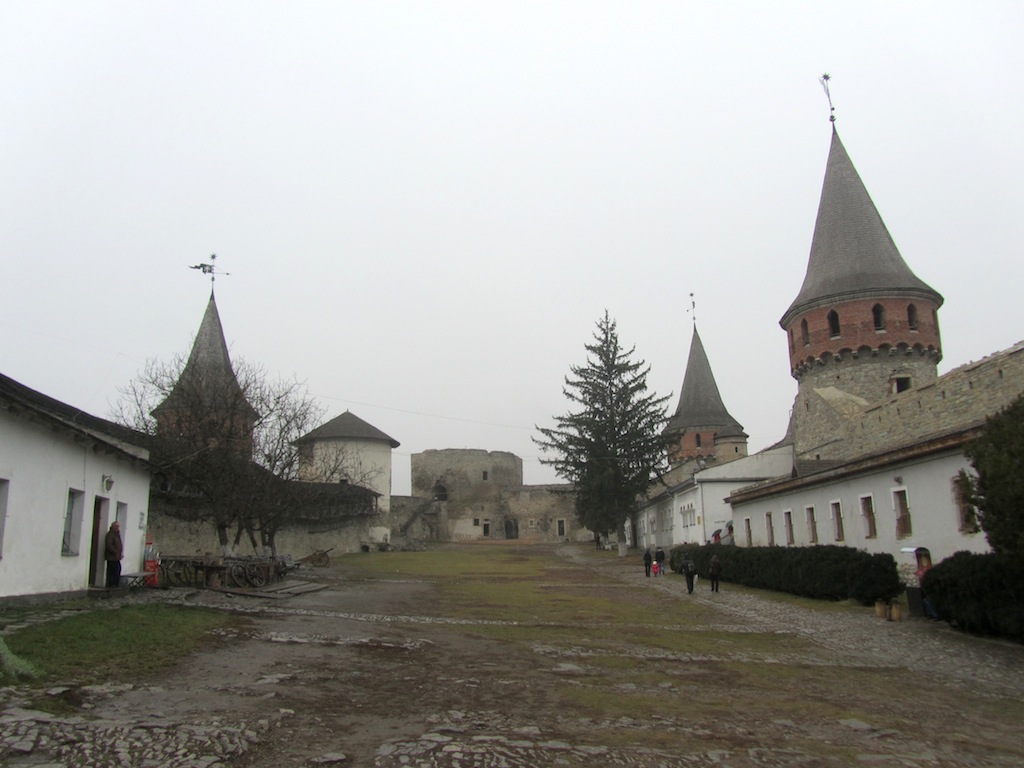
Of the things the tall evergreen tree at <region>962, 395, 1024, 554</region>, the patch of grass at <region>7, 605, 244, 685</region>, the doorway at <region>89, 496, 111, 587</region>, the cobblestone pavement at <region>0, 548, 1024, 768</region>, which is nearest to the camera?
the cobblestone pavement at <region>0, 548, 1024, 768</region>

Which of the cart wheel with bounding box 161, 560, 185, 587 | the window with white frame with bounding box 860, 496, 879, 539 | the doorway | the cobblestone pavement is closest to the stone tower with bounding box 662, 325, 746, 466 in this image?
the window with white frame with bounding box 860, 496, 879, 539

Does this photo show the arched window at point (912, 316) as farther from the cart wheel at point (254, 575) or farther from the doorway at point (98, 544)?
the doorway at point (98, 544)

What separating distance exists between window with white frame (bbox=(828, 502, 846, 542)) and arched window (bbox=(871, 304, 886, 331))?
45.0ft

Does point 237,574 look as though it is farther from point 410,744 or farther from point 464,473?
point 464,473

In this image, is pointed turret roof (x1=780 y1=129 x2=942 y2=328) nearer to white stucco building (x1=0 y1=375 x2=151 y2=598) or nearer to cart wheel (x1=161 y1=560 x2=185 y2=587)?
cart wheel (x1=161 y1=560 x2=185 y2=587)

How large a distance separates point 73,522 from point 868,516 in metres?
18.3

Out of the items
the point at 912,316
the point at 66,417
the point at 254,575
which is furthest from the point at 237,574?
the point at 912,316

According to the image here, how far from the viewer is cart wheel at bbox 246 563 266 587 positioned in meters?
19.2

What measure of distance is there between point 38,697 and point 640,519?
170 feet

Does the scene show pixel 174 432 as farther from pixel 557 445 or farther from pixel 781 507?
pixel 557 445

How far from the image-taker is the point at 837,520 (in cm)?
2214

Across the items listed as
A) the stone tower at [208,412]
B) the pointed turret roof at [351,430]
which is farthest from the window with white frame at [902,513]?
the pointed turret roof at [351,430]

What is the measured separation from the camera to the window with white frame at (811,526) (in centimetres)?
2367

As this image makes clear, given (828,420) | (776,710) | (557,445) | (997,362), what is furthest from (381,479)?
(776,710)
